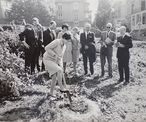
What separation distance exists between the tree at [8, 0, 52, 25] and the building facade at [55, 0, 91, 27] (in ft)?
32.8

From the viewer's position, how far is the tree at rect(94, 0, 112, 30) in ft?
131

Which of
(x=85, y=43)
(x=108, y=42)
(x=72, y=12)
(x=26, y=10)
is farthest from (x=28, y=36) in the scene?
(x=72, y=12)

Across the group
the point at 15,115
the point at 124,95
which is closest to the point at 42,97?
the point at 15,115

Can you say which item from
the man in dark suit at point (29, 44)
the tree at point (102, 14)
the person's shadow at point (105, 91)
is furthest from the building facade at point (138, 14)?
the man in dark suit at point (29, 44)

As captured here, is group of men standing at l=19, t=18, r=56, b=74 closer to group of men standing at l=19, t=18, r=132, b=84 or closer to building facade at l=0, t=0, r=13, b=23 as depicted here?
group of men standing at l=19, t=18, r=132, b=84

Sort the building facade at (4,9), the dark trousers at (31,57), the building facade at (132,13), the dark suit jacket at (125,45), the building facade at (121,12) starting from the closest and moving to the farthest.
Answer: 1. the dark suit jacket at (125,45)
2. the dark trousers at (31,57)
3. the building facade at (4,9)
4. the building facade at (132,13)
5. the building facade at (121,12)

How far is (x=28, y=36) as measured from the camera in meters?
7.46

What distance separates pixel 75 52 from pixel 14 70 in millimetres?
2563

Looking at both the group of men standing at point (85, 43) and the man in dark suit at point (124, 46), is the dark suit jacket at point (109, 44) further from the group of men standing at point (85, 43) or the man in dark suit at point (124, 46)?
the man in dark suit at point (124, 46)

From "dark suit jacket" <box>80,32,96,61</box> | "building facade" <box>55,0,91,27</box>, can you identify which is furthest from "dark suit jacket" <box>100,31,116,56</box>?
"building facade" <box>55,0,91,27</box>

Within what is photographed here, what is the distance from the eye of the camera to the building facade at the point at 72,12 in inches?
1848

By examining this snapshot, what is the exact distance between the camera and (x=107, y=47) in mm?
8062

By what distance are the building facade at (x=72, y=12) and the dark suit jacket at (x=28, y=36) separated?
131 ft

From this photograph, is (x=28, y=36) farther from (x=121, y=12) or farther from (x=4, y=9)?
(x=121, y=12)
